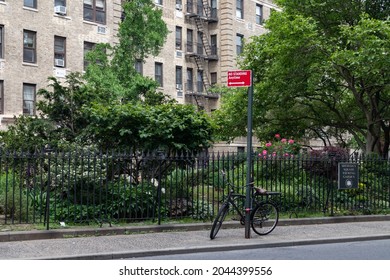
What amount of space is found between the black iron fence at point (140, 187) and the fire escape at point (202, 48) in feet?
89.8

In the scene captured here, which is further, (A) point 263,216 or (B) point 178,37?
(B) point 178,37

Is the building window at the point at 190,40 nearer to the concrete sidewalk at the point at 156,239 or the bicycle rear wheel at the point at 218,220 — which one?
the concrete sidewalk at the point at 156,239

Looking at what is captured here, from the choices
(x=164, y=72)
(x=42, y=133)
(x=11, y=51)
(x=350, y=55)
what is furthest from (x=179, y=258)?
(x=164, y=72)

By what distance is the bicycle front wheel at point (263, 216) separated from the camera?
1264 cm

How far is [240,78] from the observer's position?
39.7 feet

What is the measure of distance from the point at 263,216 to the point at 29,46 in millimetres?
24084

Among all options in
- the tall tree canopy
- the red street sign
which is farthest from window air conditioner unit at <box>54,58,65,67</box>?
the red street sign

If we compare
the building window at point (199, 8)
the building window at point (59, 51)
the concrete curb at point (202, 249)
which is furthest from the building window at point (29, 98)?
the concrete curb at point (202, 249)

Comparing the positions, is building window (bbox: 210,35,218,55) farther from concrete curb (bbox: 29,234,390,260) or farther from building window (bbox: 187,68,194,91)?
concrete curb (bbox: 29,234,390,260)

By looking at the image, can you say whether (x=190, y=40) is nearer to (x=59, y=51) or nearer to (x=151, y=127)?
(x=59, y=51)

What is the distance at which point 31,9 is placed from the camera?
32938mm

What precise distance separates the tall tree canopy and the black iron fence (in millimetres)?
4120

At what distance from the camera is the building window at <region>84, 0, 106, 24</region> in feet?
117

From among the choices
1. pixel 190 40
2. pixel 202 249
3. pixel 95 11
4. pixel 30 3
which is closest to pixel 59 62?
pixel 30 3
